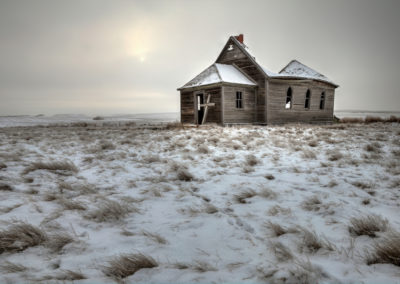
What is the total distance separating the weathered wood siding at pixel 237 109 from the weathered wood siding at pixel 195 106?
0.53 m

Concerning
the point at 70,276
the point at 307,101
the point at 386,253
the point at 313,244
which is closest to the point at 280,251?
the point at 313,244

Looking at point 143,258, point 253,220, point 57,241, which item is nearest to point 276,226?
point 253,220

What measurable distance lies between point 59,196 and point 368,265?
350 cm

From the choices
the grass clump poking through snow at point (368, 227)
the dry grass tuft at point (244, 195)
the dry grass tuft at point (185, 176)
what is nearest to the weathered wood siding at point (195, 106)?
the dry grass tuft at point (185, 176)

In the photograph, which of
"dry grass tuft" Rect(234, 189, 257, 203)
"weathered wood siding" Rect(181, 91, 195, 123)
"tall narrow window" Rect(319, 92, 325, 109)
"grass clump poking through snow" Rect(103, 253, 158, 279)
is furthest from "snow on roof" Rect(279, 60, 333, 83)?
"grass clump poking through snow" Rect(103, 253, 158, 279)

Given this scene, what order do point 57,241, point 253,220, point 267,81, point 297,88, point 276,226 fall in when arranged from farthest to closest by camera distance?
point 297,88 < point 267,81 < point 253,220 < point 276,226 < point 57,241

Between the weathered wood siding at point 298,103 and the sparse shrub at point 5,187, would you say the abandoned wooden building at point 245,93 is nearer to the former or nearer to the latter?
the weathered wood siding at point 298,103

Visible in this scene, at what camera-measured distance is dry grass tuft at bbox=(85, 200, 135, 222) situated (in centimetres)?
238

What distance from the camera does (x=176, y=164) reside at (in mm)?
4547

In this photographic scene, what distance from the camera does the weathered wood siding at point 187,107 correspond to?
56.7 ft

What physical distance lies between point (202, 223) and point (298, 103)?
60.7ft

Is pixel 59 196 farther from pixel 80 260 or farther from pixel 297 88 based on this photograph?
pixel 297 88

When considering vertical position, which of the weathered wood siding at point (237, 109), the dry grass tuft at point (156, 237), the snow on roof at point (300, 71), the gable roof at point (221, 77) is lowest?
the dry grass tuft at point (156, 237)

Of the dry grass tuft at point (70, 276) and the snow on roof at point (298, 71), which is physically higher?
the snow on roof at point (298, 71)
